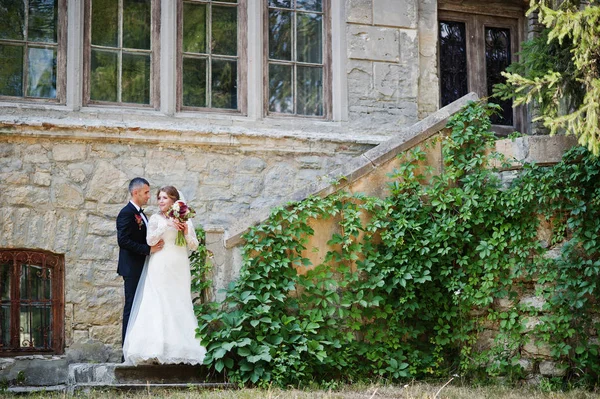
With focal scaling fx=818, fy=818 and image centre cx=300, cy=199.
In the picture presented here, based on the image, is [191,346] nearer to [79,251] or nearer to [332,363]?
[332,363]

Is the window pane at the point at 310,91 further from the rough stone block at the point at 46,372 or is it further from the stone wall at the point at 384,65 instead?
the rough stone block at the point at 46,372

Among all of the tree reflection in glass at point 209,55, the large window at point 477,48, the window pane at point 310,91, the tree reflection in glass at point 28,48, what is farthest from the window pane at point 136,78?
the large window at point 477,48

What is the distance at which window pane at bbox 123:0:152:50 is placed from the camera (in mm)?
8688

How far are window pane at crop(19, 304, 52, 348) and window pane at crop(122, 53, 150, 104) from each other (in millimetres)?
2322

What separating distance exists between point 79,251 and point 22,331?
922 millimetres

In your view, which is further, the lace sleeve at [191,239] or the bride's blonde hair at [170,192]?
the bride's blonde hair at [170,192]

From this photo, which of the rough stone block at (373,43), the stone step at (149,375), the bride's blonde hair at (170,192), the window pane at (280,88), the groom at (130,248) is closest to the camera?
the stone step at (149,375)

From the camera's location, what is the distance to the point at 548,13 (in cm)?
598

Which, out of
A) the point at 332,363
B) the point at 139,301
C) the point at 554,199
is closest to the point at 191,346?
the point at 139,301

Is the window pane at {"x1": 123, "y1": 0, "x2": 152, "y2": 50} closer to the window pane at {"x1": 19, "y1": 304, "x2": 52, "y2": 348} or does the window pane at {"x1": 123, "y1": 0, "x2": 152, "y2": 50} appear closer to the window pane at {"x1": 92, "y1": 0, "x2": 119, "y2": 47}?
the window pane at {"x1": 92, "y1": 0, "x2": 119, "y2": 47}

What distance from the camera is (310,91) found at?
9.23 meters

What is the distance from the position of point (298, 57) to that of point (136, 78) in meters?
1.82

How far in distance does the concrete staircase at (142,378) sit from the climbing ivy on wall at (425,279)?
0.21m

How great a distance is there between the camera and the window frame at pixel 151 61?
8500 millimetres
